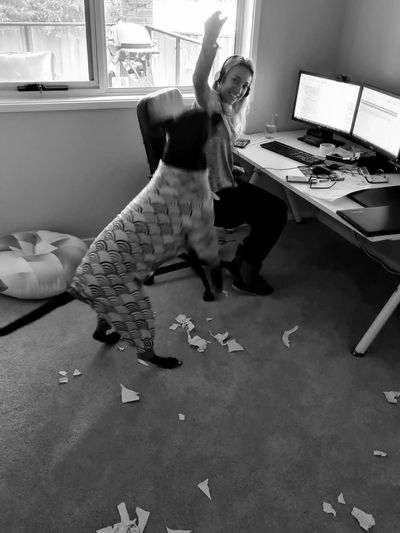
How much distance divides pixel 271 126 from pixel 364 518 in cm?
241

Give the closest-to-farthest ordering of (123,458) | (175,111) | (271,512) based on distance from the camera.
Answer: (271,512) → (123,458) → (175,111)

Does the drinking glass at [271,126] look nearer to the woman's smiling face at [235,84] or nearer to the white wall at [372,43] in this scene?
the white wall at [372,43]

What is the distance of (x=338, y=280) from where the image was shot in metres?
2.91

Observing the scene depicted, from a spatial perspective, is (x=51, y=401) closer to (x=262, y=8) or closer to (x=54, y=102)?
(x=54, y=102)

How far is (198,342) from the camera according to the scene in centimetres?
234

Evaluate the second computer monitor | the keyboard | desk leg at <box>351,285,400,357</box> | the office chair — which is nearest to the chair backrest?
the office chair

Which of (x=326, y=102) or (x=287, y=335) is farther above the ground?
(x=326, y=102)

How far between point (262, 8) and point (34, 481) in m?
2.80

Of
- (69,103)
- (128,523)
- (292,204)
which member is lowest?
(128,523)

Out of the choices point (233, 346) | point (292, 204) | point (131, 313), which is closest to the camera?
point (131, 313)

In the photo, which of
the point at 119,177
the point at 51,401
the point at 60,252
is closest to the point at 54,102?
the point at 119,177

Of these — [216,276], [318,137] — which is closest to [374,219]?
[216,276]

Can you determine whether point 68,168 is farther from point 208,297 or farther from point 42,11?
point 208,297

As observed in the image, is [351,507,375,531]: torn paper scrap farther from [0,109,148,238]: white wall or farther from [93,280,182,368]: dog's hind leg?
[0,109,148,238]: white wall
